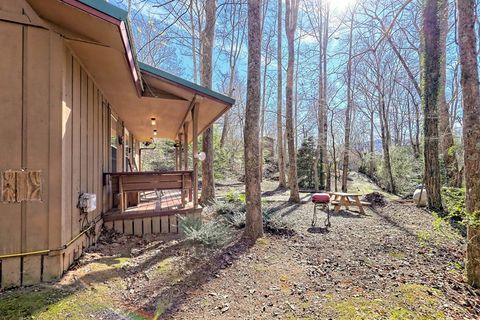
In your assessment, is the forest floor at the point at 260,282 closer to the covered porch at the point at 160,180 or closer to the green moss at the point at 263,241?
the green moss at the point at 263,241

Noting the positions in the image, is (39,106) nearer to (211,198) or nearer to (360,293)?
(360,293)

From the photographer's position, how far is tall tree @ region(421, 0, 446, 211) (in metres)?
7.44

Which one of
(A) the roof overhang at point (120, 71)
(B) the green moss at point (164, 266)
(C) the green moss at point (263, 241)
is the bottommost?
(B) the green moss at point (164, 266)

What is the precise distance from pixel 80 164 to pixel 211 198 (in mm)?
4604

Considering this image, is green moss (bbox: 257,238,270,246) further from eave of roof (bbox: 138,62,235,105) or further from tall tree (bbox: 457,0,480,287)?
eave of roof (bbox: 138,62,235,105)

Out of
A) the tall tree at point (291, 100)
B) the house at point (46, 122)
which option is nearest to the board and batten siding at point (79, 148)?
the house at point (46, 122)

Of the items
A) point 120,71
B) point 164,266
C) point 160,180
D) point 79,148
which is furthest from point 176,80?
point 164,266

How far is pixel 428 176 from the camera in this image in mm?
7637

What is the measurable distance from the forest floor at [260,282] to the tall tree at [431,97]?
3.31 m

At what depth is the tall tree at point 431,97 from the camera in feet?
24.4

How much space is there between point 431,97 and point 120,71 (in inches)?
336

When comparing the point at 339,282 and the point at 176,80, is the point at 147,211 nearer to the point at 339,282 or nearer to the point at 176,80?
the point at 176,80

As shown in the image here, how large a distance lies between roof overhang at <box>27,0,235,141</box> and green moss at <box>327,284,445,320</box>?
3738 mm

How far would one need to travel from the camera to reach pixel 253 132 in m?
4.58
